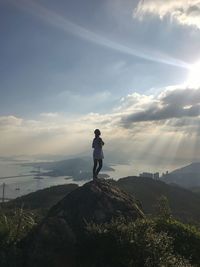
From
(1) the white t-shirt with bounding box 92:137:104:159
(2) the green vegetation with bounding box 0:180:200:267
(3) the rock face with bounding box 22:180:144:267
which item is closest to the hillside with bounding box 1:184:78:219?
(1) the white t-shirt with bounding box 92:137:104:159

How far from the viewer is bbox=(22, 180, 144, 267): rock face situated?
509 inches

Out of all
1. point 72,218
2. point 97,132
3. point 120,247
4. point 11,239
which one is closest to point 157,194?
point 97,132

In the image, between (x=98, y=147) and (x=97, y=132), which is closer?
(x=97, y=132)

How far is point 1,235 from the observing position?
46.1 feet

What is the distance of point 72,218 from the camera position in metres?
14.8

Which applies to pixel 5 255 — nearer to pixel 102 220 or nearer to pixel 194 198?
pixel 102 220

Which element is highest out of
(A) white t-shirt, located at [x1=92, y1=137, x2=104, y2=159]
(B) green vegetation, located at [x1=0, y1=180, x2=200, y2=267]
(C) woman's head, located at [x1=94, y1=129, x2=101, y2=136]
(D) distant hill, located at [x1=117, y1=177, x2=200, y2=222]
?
(C) woman's head, located at [x1=94, y1=129, x2=101, y2=136]

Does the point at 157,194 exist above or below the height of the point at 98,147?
below

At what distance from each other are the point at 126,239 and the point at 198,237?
4.38 m

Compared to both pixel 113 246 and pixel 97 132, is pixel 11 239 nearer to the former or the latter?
pixel 113 246

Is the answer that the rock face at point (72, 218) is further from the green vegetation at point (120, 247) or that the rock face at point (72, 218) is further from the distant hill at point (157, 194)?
the distant hill at point (157, 194)

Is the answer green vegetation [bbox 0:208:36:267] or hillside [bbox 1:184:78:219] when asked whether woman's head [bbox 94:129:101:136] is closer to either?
green vegetation [bbox 0:208:36:267]

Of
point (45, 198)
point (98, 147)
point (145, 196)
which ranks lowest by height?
point (145, 196)

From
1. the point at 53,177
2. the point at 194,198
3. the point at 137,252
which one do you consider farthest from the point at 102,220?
the point at 53,177
